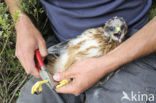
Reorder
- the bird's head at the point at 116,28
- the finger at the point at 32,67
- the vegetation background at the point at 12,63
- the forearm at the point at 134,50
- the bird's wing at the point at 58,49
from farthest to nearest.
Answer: the vegetation background at the point at 12,63
the bird's wing at the point at 58,49
the bird's head at the point at 116,28
the finger at the point at 32,67
the forearm at the point at 134,50

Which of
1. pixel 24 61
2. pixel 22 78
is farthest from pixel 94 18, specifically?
pixel 22 78

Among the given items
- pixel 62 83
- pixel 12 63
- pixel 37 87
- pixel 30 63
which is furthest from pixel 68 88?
pixel 12 63

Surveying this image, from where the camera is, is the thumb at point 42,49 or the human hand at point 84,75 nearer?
the human hand at point 84,75

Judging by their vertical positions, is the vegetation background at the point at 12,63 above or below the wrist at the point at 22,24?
below

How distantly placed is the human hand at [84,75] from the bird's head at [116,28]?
341mm

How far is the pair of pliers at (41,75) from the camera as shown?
122 centimetres

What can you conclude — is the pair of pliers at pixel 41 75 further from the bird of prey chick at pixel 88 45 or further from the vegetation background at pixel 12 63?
the vegetation background at pixel 12 63

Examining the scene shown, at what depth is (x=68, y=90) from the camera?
1215 millimetres

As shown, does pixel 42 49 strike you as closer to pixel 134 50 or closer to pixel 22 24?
pixel 22 24

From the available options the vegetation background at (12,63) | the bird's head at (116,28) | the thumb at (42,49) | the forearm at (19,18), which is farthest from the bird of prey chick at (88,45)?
the vegetation background at (12,63)

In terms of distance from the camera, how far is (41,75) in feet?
4.19

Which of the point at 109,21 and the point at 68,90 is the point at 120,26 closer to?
the point at 109,21

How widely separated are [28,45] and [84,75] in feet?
1.44

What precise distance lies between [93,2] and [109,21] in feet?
0.58
